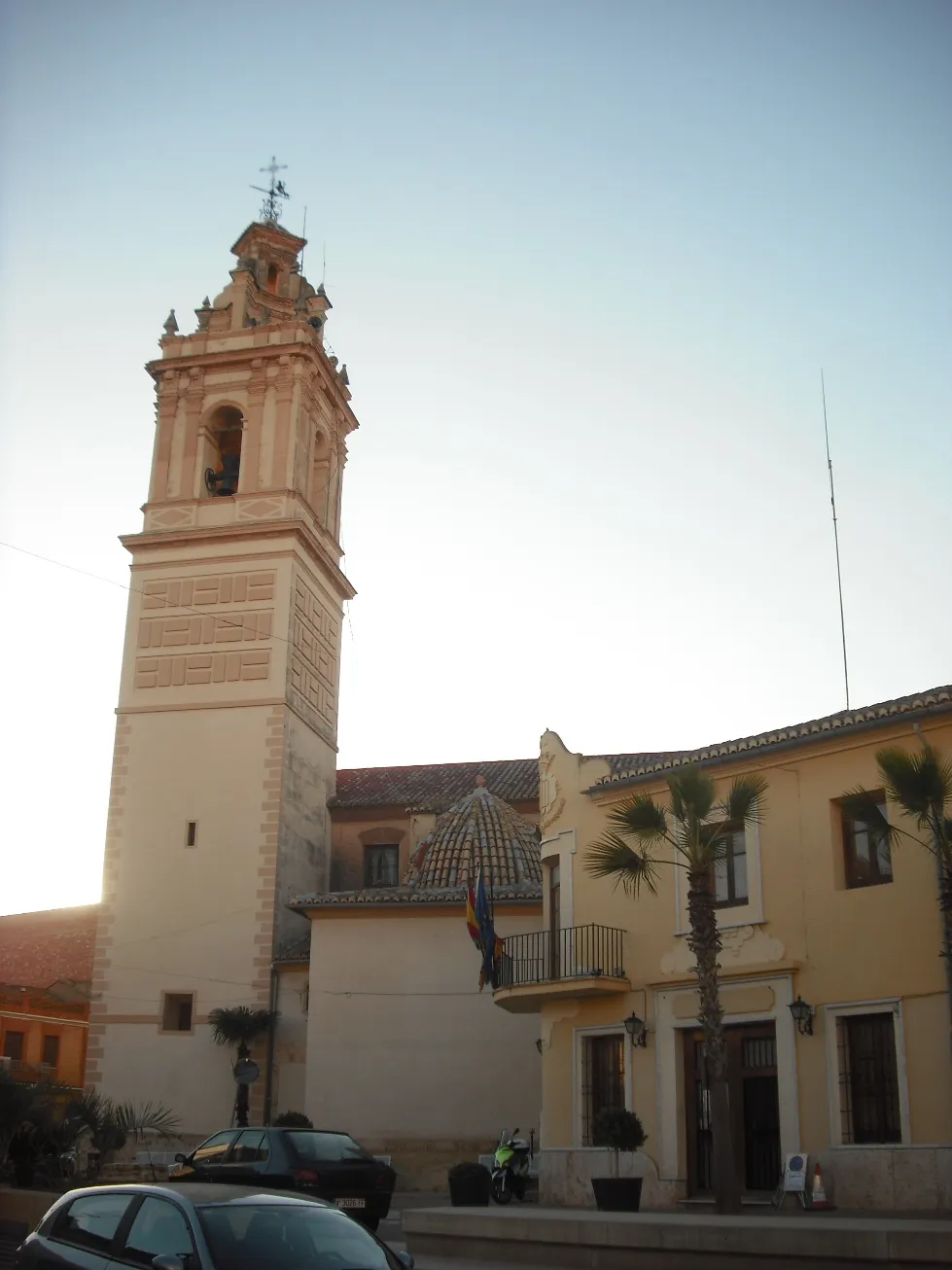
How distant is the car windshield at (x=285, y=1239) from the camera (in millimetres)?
7949

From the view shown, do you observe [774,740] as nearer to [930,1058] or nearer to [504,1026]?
[930,1058]

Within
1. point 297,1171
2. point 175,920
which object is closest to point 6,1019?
point 175,920

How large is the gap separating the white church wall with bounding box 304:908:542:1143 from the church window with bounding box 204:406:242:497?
1345 cm

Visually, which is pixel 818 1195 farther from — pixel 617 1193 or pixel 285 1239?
pixel 285 1239

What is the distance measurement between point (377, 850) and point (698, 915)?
20.4 m

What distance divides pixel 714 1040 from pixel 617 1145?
3583 mm

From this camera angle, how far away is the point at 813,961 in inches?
768

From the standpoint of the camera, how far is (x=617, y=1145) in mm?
19703

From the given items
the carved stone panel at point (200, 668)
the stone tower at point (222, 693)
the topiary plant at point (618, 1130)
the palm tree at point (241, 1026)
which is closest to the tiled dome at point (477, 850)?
the stone tower at point (222, 693)

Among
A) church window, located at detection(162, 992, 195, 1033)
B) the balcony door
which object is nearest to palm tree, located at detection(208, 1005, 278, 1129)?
church window, located at detection(162, 992, 195, 1033)

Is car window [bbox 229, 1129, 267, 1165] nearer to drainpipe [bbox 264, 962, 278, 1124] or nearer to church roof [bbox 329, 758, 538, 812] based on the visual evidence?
drainpipe [bbox 264, 962, 278, 1124]

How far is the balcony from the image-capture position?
72.6 feet

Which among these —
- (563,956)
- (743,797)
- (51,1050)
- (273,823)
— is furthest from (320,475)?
(743,797)

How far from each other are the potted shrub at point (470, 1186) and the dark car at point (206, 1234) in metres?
12.2
